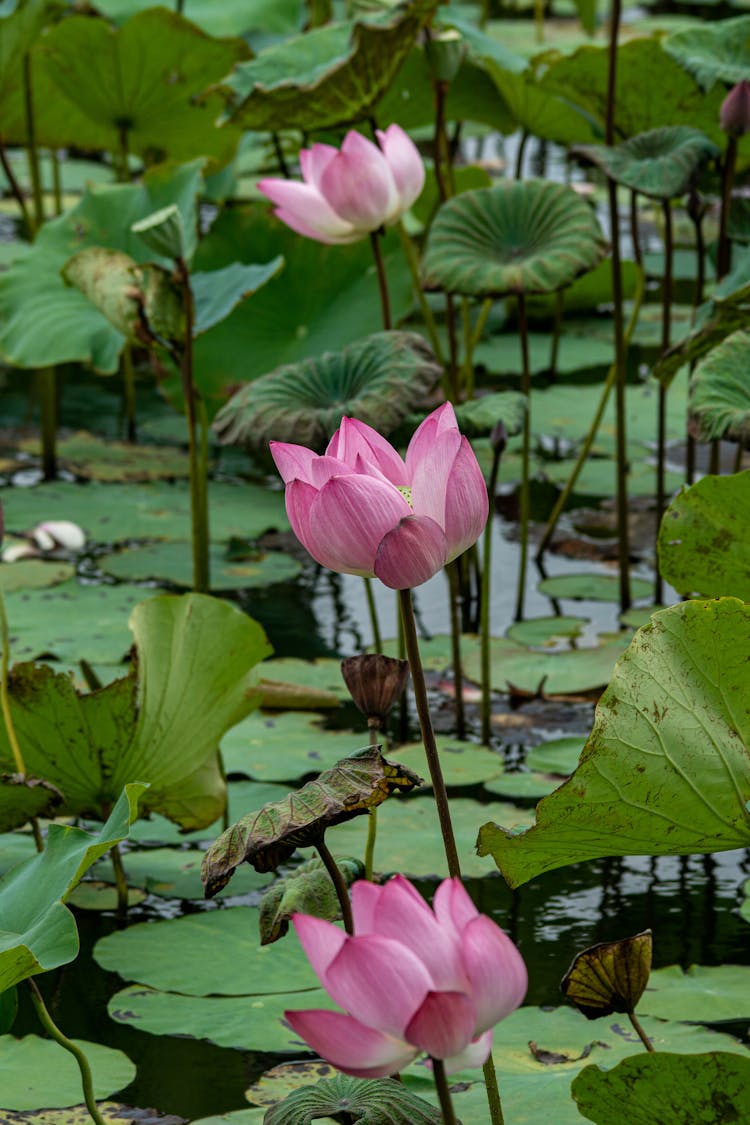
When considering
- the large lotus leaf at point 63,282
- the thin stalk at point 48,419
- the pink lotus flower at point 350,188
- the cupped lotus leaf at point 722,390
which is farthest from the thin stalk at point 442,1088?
the thin stalk at point 48,419

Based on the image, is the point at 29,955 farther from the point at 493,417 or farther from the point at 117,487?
the point at 117,487

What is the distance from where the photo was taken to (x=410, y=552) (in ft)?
2.77

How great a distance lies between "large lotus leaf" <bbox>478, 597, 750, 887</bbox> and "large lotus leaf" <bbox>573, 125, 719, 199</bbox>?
3.59 ft

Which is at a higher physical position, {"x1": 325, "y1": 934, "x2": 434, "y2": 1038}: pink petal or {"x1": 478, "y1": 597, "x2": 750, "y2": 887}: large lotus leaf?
{"x1": 325, "y1": 934, "x2": 434, "y2": 1038}: pink petal

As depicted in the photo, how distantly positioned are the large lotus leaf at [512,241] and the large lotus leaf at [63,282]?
0.55m

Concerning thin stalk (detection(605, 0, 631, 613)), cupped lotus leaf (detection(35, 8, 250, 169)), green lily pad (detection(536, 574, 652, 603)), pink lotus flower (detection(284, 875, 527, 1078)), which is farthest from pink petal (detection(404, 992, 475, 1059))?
cupped lotus leaf (detection(35, 8, 250, 169))

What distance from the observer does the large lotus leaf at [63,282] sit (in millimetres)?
2479

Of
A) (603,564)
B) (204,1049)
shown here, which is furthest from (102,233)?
(204,1049)

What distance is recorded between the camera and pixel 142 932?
1486mm

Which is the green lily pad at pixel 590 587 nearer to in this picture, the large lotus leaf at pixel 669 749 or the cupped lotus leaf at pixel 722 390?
the cupped lotus leaf at pixel 722 390

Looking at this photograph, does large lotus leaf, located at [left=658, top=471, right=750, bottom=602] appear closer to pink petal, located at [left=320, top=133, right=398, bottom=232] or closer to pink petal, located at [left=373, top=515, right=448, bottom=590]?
pink petal, located at [left=373, top=515, right=448, bottom=590]

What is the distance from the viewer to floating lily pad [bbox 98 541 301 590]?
248 cm

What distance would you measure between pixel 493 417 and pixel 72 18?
1.58 meters

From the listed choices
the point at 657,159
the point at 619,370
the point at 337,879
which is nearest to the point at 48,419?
the point at 619,370
